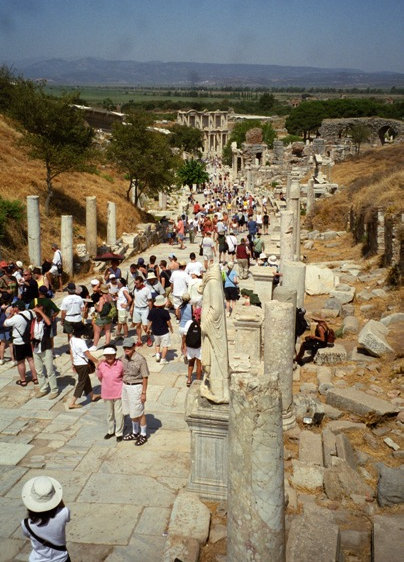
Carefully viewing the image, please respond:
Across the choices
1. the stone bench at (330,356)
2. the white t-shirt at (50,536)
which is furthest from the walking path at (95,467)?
the stone bench at (330,356)

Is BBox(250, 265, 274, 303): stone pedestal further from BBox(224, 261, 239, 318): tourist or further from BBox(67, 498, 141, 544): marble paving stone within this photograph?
BBox(67, 498, 141, 544): marble paving stone

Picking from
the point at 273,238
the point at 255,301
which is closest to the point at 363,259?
the point at 273,238

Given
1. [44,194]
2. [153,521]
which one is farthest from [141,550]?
[44,194]

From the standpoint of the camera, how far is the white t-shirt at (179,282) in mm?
13484

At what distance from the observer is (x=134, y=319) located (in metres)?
12.5

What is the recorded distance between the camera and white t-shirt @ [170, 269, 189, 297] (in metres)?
13.5

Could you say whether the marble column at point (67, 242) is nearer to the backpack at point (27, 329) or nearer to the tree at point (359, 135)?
the backpack at point (27, 329)

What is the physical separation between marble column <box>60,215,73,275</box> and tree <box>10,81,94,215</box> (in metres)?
4.89

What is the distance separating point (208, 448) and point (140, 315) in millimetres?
5618

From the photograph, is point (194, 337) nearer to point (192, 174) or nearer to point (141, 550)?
point (141, 550)

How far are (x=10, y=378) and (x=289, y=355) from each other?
4.91 metres

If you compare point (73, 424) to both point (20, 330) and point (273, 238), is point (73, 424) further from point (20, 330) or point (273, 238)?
point (273, 238)

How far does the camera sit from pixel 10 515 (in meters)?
6.76

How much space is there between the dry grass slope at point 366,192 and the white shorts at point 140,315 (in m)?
10.3
